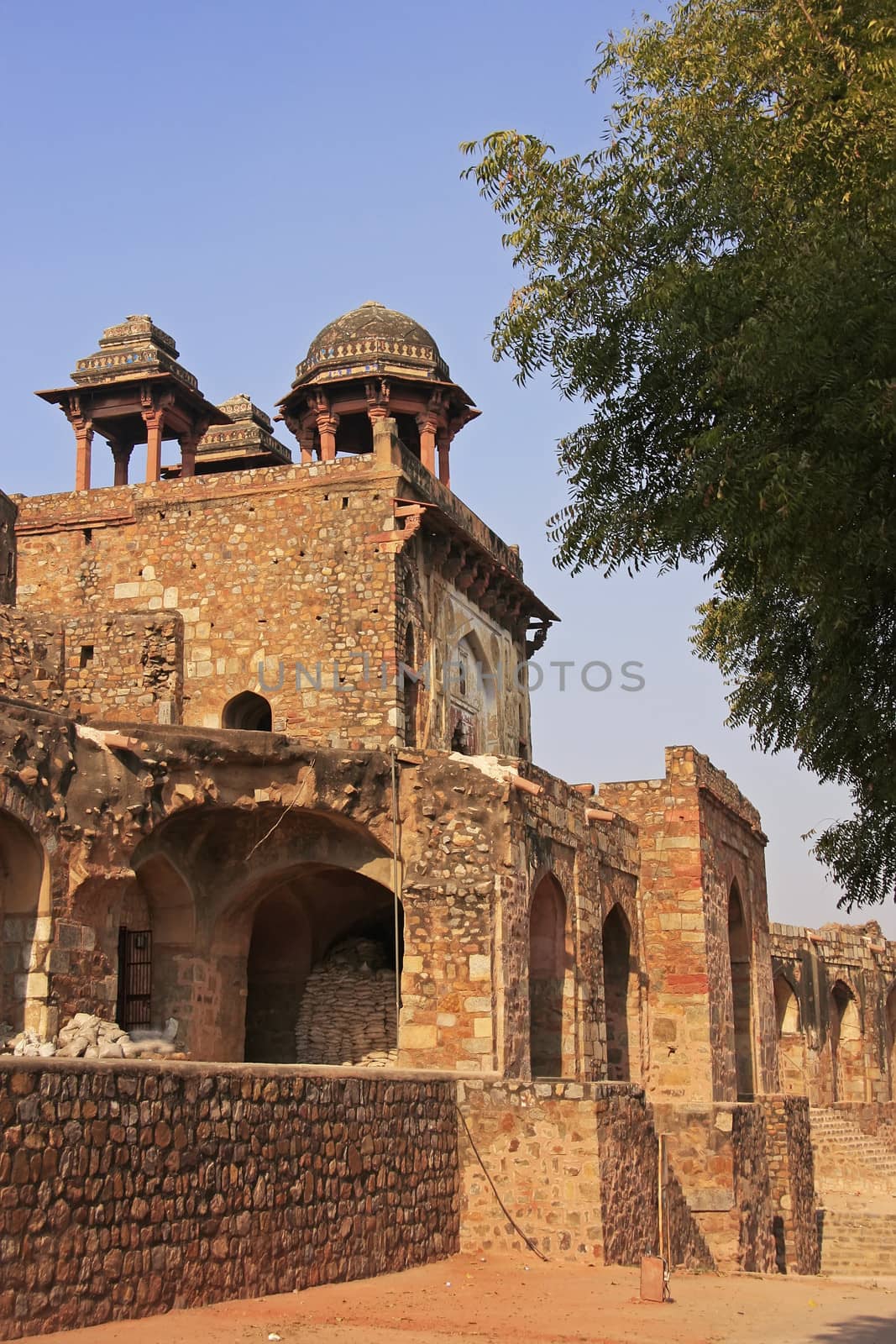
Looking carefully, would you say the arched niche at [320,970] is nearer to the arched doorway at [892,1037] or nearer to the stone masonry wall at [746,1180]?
the stone masonry wall at [746,1180]

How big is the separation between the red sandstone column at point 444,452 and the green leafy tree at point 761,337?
15.6 m

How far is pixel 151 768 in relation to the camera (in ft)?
44.3

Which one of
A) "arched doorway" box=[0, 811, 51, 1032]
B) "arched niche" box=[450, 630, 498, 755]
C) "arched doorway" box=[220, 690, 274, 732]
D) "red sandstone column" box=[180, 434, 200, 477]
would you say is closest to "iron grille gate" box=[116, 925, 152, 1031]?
"arched doorway" box=[0, 811, 51, 1032]

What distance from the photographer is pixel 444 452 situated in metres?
24.7

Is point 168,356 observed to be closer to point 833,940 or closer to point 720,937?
point 720,937

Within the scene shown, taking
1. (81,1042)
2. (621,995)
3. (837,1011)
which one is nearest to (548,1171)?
(81,1042)

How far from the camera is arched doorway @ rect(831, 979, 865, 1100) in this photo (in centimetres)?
3300

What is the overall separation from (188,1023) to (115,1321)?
7882 millimetres

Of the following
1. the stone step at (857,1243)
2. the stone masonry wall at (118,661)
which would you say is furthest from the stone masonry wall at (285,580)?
the stone step at (857,1243)

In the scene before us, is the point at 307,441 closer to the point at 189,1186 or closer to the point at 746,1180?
the point at 746,1180

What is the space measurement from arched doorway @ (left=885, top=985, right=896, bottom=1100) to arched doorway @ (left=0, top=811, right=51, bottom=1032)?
88.0 ft

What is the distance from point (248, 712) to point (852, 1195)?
13203 mm

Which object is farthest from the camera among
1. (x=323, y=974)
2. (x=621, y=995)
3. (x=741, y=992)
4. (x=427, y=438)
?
(x=427, y=438)

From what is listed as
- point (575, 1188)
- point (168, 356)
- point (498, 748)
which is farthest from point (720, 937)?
point (168, 356)
